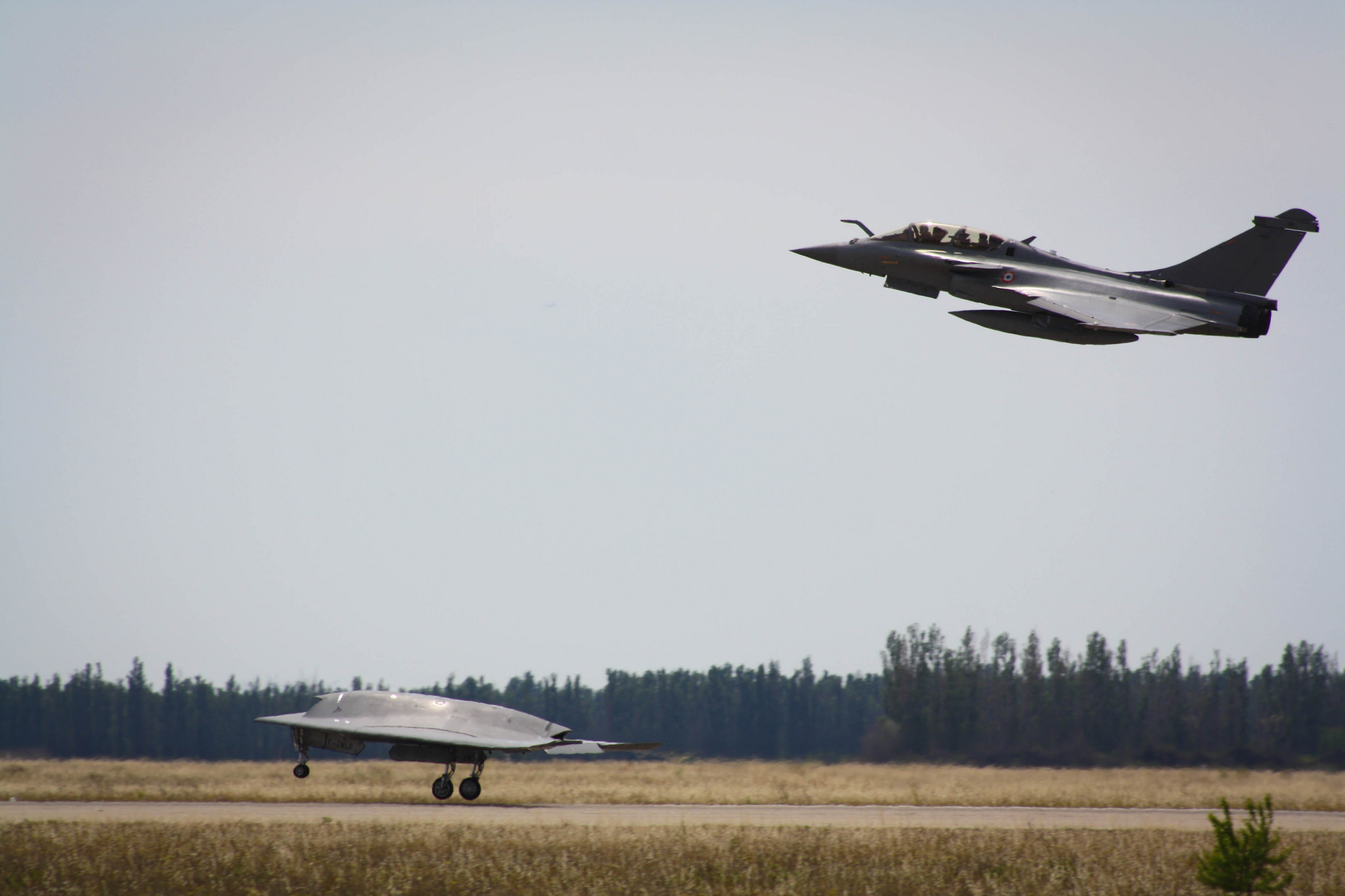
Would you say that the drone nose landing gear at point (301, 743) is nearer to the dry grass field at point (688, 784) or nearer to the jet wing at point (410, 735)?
the jet wing at point (410, 735)

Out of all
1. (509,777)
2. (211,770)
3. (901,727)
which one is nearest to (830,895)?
(509,777)

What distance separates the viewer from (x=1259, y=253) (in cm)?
2462

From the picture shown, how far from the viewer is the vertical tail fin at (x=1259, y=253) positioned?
80.6ft

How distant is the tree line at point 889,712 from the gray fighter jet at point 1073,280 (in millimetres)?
28387

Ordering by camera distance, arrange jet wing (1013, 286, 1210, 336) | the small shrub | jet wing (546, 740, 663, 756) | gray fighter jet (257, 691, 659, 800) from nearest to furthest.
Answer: the small shrub
jet wing (1013, 286, 1210, 336)
jet wing (546, 740, 663, 756)
gray fighter jet (257, 691, 659, 800)

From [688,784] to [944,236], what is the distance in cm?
2138

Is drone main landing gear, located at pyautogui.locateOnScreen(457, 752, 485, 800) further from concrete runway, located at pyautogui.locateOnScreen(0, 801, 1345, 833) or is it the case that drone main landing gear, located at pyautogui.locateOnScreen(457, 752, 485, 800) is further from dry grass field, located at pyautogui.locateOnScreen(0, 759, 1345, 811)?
dry grass field, located at pyautogui.locateOnScreen(0, 759, 1345, 811)

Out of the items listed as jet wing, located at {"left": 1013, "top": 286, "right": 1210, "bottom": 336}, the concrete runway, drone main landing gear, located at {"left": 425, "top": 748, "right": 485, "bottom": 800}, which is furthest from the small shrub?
drone main landing gear, located at {"left": 425, "top": 748, "right": 485, "bottom": 800}

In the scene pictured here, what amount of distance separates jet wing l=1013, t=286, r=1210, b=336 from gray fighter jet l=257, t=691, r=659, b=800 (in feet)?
43.5

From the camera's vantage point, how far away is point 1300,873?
20.1m

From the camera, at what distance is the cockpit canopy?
2559 cm

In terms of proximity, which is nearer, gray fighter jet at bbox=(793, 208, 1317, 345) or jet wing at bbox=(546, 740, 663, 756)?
gray fighter jet at bbox=(793, 208, 1317, 345)

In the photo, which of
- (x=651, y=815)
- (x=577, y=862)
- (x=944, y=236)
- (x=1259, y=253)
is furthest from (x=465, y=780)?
(x=1259, y=253)

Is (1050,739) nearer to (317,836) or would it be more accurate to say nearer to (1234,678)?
(1234,678)
